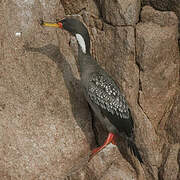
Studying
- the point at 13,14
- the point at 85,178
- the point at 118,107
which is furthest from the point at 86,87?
the point at 13,14

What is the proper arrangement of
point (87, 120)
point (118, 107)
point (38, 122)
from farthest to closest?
point (87, 120) → point (38, 122) → point (118, 107)

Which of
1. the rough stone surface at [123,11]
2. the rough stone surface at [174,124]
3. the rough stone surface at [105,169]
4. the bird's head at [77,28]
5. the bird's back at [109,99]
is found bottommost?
the rough stone surface at [105,169]

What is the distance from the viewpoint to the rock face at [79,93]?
4.79 meters

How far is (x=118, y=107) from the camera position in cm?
473

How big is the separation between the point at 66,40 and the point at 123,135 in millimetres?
2000

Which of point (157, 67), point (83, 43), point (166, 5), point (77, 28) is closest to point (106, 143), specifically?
point (157, 67)

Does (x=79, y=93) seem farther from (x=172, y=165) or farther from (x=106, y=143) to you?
(x=172, y=165)

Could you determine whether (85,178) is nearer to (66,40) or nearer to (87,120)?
(87,120)

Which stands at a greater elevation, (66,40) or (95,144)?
(66,40)

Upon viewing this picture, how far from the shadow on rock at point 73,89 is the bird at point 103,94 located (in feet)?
1.63

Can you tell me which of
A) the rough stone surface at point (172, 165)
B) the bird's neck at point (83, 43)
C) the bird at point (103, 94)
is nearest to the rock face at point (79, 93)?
the rough stone surface at point (172, 165)

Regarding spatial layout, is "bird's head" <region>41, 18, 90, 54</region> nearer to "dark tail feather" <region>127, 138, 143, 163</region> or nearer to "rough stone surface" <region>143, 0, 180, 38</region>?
"rough stone surface" <region>143, 0, 180, 38</region>

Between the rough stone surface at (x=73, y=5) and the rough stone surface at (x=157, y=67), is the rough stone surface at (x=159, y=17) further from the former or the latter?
the rough stone surface at (x=73, y=5)

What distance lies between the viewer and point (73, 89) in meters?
5.40
